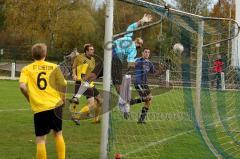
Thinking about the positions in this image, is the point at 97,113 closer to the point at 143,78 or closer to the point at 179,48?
the point at 143,78

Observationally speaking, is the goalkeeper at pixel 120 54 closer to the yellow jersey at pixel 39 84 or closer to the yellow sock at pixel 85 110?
the yellow sock at pixel 85 110

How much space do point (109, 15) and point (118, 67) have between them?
7.78 ft

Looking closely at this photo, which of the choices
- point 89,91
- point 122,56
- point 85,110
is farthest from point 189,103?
point 89,91

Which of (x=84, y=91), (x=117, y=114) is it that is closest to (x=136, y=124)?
(x=84, y=91)

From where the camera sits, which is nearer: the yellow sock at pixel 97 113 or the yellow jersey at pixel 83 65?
the yellow sock at pixel 97 113

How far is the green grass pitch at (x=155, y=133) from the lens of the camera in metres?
8.42

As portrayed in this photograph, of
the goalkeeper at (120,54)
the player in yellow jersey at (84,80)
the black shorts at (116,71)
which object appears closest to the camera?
the goalkeeper at (120,54)

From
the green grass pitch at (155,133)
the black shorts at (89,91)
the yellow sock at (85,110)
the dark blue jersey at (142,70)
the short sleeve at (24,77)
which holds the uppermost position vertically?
the dark blue jersey at (142,70)

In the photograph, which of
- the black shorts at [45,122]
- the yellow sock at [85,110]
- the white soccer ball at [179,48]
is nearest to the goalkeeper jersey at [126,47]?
the white soccer ball at [179,48]

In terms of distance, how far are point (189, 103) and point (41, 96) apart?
3018 millimetres

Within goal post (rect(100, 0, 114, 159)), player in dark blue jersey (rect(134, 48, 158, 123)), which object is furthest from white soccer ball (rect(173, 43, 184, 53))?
goal post (rect(100, 0, 114, 159))

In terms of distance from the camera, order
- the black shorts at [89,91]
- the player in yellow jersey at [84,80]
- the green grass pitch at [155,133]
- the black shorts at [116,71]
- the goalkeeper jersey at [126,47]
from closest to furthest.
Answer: the green grass pitch at [155,133] < the goalkeeper jersey at [126,47] < the black shorts at [116,71] < the player in yellow jersey at [84,80] < the black shorts at [89,91]

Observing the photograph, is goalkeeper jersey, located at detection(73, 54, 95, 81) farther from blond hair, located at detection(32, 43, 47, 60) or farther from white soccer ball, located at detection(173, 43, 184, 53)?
blond hair, located at detection(32, 43, 47, 60)

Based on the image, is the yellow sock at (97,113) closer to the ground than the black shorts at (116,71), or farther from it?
closer to the ground
